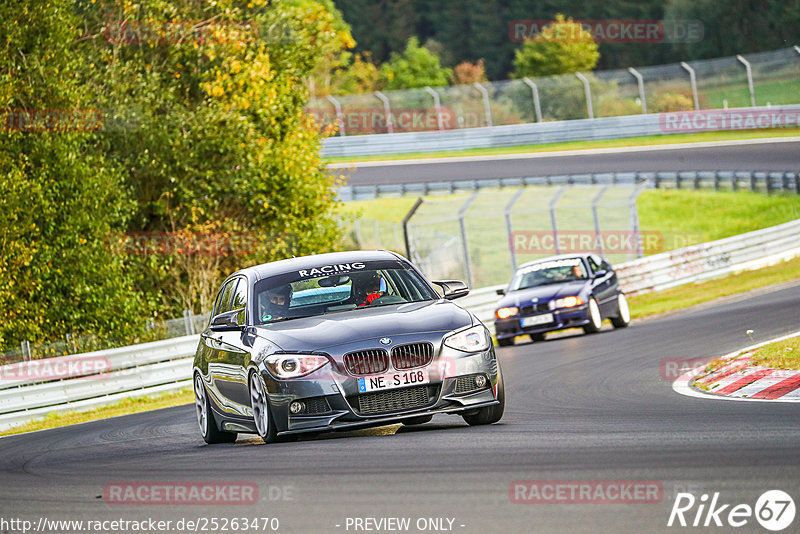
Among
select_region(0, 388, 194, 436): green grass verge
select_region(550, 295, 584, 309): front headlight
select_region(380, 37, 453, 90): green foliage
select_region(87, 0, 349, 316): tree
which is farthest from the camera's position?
select_region(380, 37, 453, 90): green foliage

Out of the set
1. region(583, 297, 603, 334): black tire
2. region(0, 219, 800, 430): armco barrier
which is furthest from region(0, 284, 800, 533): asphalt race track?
region(583, 297, 603, 334): black tire

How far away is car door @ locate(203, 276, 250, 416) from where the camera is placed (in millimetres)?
9734

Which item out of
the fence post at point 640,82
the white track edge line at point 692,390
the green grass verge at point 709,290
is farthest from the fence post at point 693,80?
the white track edge line at point 692,390

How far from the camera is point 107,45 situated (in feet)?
90.7

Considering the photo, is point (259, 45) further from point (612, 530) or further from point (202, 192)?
point (612, 530)

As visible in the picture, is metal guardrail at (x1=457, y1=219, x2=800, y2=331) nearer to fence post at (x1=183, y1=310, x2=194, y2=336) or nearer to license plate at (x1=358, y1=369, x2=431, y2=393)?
fence post at (x1=183, y1=310, x2=194, y2=336)

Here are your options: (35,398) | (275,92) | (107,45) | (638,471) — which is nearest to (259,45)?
(275,92)

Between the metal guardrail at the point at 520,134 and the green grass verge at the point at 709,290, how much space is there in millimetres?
18950

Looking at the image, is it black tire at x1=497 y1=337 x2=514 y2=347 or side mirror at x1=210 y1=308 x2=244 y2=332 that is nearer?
side mirror at x1=210 y1=308 x2=244 y2=332

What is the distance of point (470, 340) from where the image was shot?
921 cm

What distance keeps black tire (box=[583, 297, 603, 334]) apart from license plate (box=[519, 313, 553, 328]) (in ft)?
2.26

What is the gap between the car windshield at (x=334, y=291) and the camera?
1002 centimetres

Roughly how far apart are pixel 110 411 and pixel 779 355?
1072 cm

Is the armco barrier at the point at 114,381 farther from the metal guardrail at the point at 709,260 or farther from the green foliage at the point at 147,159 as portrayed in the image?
the metal guardrail at the point at 709,260
